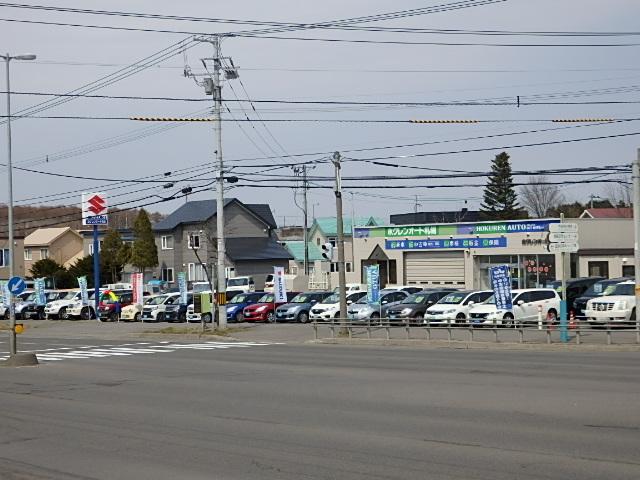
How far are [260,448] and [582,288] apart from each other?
31632 millimetres

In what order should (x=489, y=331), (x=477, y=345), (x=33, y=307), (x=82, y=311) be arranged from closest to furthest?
(x=477, y=345) → (x=489, y=331) → (x=82, y=311) → (x=33, y=307)

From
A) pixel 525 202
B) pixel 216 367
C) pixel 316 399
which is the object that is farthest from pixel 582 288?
pixel 525 202

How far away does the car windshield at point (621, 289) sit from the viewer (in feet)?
114

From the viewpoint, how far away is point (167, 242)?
8706 cm

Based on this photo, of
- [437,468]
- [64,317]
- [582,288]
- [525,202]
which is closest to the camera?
[437,468]

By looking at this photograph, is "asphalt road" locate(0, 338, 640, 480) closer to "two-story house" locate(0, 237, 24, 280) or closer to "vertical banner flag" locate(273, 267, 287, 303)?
"vertical banner flag" locate(273, 267, 287, 303)

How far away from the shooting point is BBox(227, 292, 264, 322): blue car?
49.5 meters

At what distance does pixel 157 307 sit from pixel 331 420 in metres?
39.6

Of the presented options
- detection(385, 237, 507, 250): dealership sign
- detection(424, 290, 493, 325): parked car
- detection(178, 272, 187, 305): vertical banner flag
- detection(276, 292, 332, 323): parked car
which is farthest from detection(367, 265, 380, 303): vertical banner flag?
detection(385, 237, 507, 250): dealership sign

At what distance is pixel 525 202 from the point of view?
131m

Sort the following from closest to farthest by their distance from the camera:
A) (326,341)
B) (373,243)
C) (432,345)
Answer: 1. (432,345)
2. (326,341)
3. (373,243)

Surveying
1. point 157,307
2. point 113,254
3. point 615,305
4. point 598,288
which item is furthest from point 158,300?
point 113,254

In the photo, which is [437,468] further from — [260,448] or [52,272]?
[52,272]

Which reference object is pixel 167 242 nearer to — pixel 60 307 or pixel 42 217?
pixel 60 307
